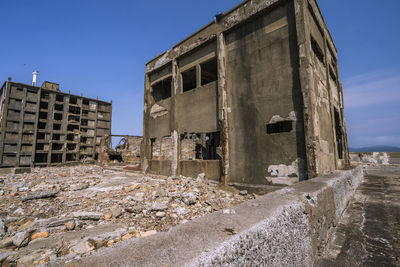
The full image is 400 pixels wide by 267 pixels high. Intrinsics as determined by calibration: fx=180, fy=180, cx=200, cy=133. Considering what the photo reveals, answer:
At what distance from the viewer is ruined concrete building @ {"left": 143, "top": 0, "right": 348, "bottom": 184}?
16.0 ft

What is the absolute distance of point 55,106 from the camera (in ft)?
76.6

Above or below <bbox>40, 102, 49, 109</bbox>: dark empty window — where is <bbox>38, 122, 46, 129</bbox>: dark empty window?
below

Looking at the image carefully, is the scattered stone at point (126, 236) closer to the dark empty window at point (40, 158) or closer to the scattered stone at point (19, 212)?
the scattered stone at point (19, 212)

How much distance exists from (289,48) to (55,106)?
28001 millimetres

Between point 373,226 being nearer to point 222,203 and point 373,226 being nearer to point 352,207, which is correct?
point 352,207

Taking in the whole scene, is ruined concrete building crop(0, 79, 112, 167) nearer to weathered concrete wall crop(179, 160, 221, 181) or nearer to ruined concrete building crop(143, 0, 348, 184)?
ruined concrete building crop(143, 0, 348, 184)

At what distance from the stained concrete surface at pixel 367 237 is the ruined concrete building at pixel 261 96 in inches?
53.4

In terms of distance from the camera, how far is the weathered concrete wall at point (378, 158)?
12.6m

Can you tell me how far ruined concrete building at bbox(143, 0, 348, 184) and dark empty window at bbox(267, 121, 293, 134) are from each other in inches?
1.1

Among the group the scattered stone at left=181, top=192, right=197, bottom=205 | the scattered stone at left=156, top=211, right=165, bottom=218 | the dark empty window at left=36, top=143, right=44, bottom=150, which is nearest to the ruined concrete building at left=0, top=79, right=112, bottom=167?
the dark empty window at left=36, top=143, right=44, bottom=150

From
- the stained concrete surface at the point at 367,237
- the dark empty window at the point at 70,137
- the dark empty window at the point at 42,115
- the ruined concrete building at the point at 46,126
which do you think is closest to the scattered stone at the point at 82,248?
the stained concrete surface at the point at 367,237

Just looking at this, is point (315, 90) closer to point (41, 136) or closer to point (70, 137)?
point (70, 137)

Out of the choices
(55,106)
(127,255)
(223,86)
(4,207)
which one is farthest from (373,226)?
(55,106)

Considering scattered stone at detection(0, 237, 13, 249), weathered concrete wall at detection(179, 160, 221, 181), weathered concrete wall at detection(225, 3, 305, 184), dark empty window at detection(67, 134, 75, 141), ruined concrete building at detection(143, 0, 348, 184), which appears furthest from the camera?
dark empty window at detection(67, 134, 75, 141)
